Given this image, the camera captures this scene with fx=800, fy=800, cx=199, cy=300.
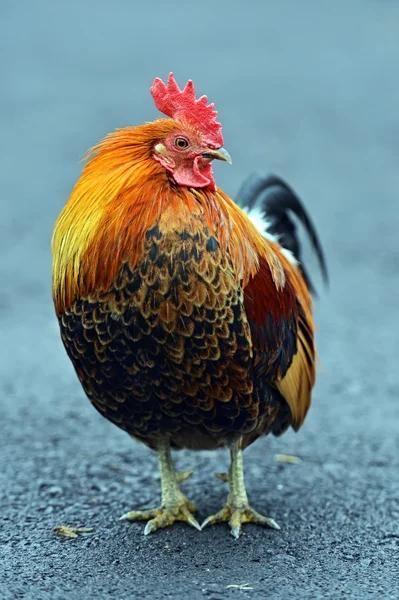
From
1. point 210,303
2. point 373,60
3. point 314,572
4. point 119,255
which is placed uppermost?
point 373,60

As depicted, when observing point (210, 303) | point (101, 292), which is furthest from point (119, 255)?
point (210, 303)

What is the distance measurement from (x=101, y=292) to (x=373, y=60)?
13.6 m

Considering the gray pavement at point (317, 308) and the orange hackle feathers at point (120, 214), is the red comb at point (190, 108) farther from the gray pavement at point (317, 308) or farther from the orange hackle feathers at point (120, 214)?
the gray pavement at point (317, 308)

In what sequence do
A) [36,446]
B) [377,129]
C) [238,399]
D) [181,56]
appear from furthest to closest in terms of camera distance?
1. [181,56]
2. [377,129]
3. [36,446]
4. [238,399]

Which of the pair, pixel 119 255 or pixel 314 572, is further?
pixel 314 572

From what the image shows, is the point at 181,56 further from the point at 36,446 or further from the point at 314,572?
the point at 314,572

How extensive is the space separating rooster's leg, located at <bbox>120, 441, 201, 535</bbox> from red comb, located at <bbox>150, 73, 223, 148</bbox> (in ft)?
5.60

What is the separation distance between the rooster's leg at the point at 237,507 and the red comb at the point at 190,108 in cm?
166

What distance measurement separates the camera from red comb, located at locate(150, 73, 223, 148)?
144 inches

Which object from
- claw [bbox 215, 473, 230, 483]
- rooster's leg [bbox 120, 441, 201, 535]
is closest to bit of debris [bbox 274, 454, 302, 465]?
claw [bbox 215, 473, 230, 483]

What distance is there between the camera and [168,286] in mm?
3498

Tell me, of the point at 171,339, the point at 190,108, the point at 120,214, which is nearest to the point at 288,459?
the point at 171,339

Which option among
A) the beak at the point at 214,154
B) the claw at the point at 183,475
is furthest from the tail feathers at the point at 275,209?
the claw at the point at 183,475

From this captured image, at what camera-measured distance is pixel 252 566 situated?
153 inches
